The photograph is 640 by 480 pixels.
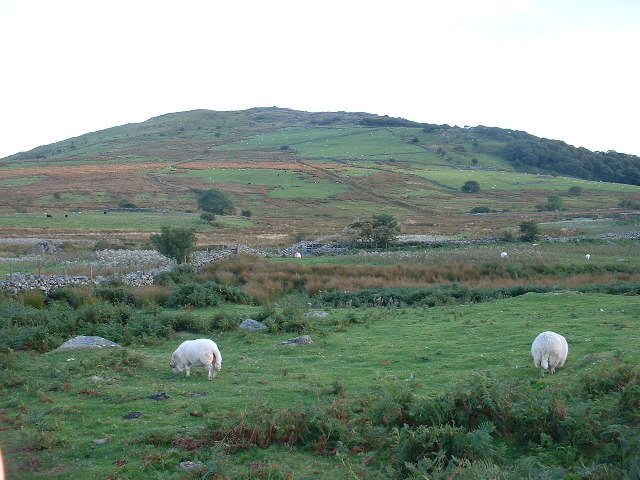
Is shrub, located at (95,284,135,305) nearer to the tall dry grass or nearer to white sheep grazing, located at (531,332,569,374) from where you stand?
the tall dry grass

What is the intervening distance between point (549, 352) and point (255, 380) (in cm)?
710

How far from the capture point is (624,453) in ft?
25.4

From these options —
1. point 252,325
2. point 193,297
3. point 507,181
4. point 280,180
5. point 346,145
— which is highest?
point 346,145

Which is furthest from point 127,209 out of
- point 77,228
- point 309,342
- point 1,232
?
point 309,342

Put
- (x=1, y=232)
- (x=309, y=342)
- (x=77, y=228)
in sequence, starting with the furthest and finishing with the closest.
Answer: (x=77, y=228) → (x=1, y=232) → (x=309, y=342)

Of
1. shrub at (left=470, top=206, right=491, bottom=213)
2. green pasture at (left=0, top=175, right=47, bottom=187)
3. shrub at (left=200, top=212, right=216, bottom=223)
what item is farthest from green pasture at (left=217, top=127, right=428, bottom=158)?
shrub at (left=200, top=212, right=216, bottom=223)

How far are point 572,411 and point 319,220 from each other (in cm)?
7781

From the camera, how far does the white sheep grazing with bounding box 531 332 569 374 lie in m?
13.5

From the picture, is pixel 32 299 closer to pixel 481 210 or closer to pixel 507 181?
pixel 481 210

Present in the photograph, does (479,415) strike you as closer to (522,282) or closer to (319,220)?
(522,282)

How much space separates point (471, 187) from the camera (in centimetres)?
12088

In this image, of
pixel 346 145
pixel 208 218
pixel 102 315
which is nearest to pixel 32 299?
pixel 102 315

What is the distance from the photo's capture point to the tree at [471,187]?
120500 mm

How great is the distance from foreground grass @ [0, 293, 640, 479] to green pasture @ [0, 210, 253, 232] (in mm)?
48389
